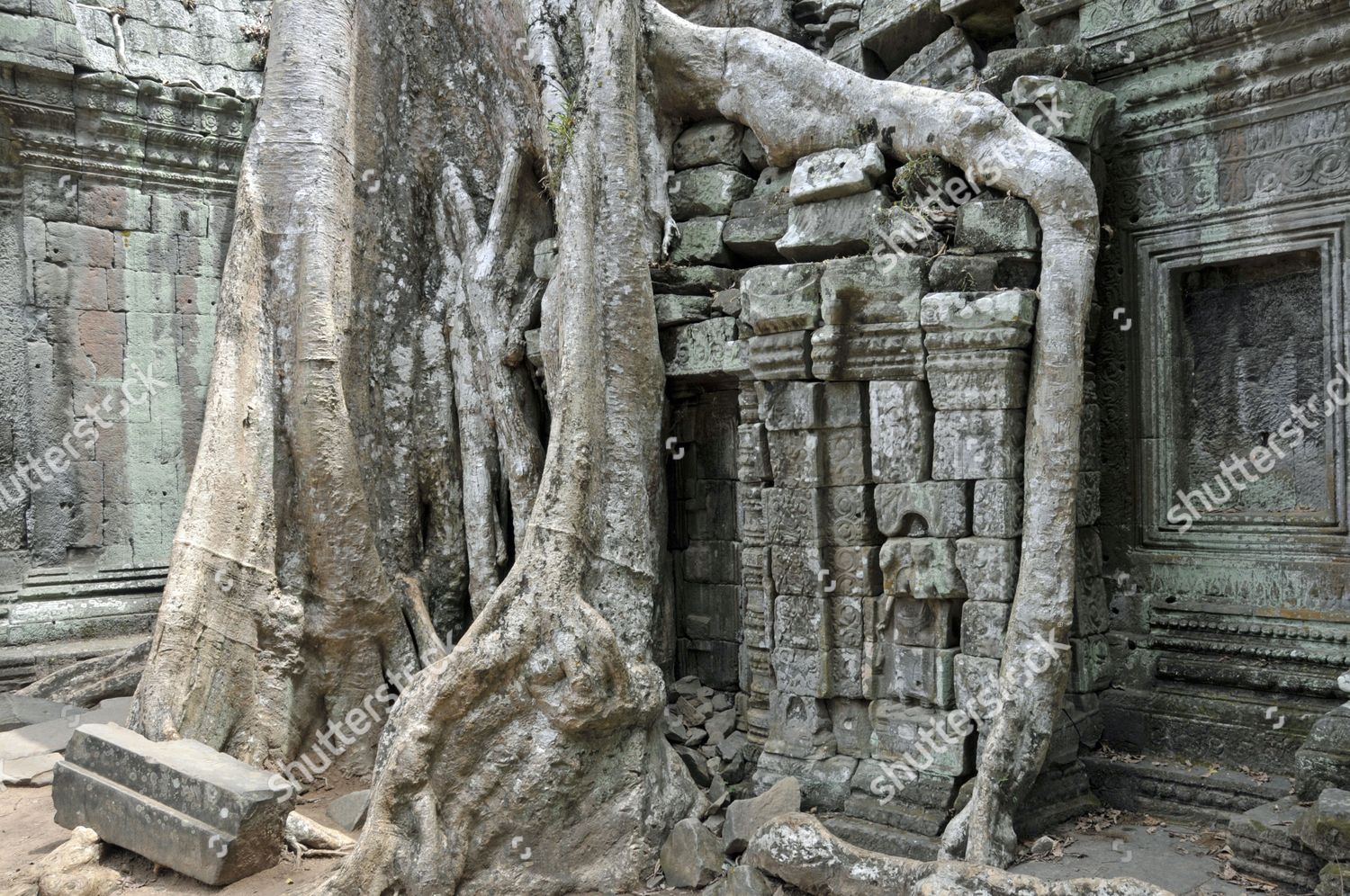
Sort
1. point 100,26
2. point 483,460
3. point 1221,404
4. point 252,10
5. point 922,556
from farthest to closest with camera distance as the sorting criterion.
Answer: point 252,10 → point 100,26 → point 483,460 → point 1221,404 → point 922,556

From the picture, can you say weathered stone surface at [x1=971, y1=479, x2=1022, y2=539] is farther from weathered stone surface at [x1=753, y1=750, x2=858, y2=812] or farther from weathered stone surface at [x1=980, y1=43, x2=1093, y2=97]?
weathered stone surface at [x1=980, y1=43, x2=1093, y2=97]

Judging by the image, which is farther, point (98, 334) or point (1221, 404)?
point (98, 334)

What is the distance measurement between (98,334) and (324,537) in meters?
4.15

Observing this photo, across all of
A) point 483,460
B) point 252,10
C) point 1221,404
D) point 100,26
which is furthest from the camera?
point 252,10

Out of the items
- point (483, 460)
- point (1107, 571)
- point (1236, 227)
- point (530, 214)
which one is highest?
point (530, 214)

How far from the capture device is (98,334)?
897cm

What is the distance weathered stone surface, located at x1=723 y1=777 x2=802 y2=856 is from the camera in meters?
4.93

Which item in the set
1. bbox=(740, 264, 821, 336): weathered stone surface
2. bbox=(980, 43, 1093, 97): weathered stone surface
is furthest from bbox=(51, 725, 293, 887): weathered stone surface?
bbox=(980, 43, 1093, 97): weathered stone surface

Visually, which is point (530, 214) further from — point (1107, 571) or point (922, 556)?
point (1107, 571)

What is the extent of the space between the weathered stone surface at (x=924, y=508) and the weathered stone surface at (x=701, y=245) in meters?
Result: 1.80

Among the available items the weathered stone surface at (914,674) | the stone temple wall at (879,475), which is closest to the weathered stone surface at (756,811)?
the stone temple wall at (879,475)

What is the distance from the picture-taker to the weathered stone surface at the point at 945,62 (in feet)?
19.7

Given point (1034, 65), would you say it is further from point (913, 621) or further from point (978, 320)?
point (913, 621)

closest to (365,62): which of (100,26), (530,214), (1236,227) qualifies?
(530,214)
